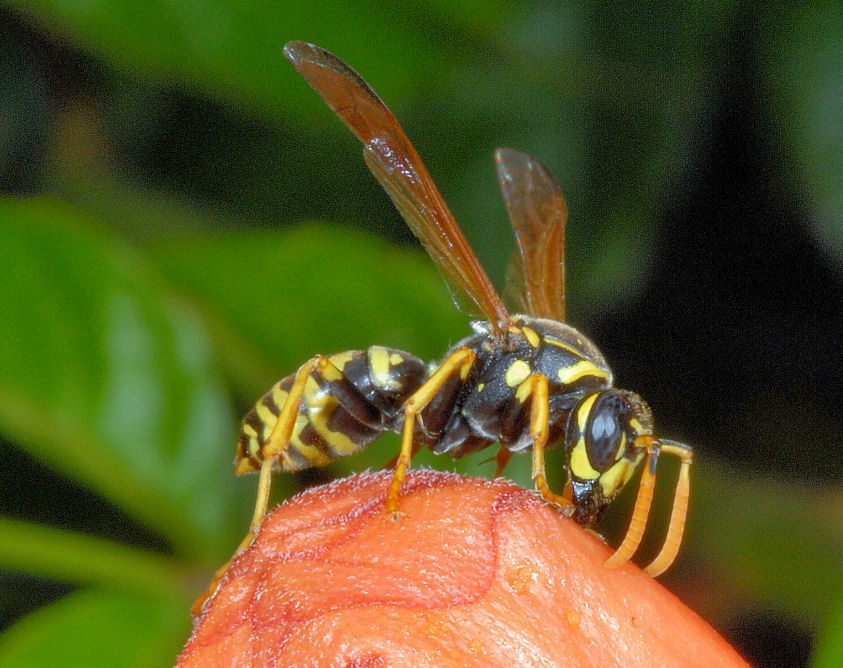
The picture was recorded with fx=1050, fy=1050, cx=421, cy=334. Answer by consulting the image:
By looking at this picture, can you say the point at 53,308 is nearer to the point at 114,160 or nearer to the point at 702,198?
the point at 114,160

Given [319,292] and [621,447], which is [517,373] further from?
[319,292]

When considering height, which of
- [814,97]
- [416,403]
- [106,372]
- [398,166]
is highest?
[814,97]

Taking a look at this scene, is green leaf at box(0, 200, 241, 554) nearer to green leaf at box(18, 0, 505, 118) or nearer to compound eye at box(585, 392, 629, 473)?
green leaf at box(18, 0, 505, 118)

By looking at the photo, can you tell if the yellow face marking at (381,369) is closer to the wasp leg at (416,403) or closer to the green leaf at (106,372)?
the wasp leg at (416,403)

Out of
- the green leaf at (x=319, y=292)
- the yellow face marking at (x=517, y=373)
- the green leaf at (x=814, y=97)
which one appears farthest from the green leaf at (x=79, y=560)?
the green leaf at (x=814, y=97)

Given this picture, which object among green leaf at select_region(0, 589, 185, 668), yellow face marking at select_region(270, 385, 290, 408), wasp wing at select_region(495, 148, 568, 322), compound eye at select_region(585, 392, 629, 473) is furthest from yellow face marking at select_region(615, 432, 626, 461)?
green leaf at select_region(0, 589, 185, 668)

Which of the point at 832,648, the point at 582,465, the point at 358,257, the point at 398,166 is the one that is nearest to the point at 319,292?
the point at 358,257
